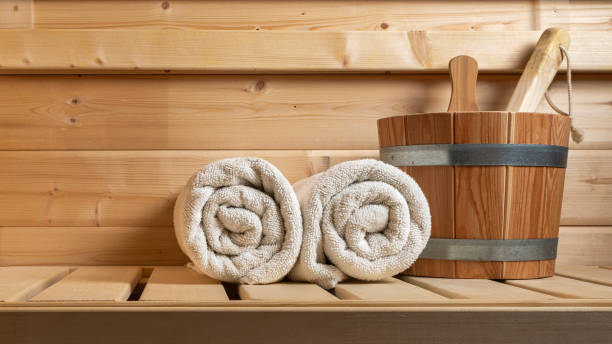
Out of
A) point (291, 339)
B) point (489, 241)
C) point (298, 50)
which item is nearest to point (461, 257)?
point (489, 241)

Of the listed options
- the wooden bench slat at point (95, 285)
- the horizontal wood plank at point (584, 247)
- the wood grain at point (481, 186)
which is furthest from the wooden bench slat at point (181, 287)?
the horizontal wood plank at point (584, 247)

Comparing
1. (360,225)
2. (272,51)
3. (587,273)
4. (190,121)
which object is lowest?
(587,273)

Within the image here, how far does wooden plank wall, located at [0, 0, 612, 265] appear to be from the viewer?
139 centimetres

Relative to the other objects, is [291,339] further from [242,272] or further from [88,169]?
[88,169]

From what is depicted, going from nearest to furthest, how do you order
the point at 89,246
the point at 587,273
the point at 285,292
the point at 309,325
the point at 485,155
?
the point at 309,325 → the point at 285,292 → the point at 485,155 → the point at 587,273 → the point at 89,246

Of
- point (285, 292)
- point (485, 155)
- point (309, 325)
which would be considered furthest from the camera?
point (485, 155)

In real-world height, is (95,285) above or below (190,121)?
below

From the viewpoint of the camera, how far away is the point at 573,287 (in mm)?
1033

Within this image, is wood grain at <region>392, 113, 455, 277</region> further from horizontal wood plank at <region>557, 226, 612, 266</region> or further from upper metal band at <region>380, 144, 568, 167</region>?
horizontal wood plank at <region>557, 226, 612, 266</region>

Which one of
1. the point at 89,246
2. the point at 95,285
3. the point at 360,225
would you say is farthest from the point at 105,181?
the point at 360,225

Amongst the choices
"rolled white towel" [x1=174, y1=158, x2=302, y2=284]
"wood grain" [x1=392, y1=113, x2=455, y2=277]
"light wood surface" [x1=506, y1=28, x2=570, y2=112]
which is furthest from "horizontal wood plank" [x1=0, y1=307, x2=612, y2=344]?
"light wood surface" [x1=506, y1=28, x2=570, y2=112]

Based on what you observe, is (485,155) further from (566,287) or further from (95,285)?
(95,285)

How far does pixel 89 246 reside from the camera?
1.39m

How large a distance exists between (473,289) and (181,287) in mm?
443
